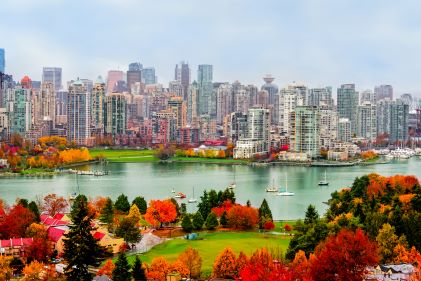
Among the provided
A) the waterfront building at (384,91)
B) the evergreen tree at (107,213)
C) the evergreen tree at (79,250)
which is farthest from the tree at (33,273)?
the waterfront building at (384,91)

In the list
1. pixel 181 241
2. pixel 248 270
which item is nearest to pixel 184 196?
pixel 181 241

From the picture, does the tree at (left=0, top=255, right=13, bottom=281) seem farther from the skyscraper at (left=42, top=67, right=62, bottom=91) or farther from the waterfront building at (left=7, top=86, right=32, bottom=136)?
the skyscraper at (left=42, top=67, right=62, bottom=91)

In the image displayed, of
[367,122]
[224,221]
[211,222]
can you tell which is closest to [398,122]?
[367,122]

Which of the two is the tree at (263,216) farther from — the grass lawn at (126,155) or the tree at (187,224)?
the grass lawn at (126,155)

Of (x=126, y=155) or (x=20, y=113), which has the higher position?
(x=20, y=113)

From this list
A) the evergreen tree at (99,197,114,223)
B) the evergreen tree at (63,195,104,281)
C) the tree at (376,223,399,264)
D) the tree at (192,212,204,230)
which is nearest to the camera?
the evergreen tree at (63,195,104,281)

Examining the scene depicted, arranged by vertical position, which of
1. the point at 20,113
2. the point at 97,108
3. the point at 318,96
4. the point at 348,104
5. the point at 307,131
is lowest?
the point at 307,131

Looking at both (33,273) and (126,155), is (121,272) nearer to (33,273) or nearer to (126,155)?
(33,273)

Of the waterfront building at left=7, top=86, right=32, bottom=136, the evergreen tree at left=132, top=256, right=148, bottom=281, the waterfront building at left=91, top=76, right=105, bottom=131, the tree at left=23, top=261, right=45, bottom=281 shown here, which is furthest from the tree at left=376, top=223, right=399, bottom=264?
the waterfront building at left=91, top=76, right=105, bottom=131
